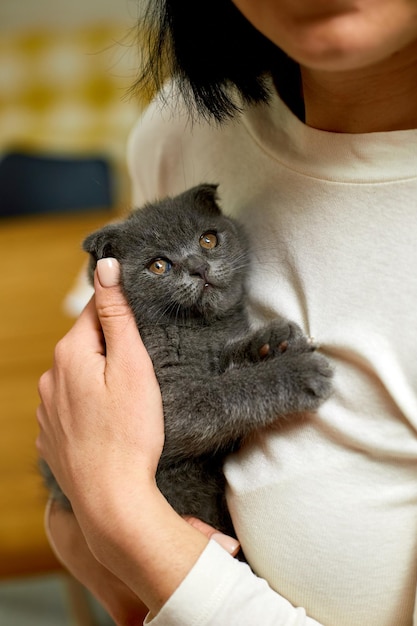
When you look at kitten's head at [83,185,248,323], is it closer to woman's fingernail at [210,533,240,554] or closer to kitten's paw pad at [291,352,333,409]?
kitten's paw pad at [291,352,333,409]

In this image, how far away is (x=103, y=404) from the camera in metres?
0.95

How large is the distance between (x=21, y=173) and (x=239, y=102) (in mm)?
2391

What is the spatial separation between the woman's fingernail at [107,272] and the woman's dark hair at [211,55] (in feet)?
0.86

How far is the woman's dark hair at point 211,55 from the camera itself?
93 centimetres

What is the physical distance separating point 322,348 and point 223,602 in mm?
346

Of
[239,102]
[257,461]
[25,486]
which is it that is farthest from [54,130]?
[257,461]

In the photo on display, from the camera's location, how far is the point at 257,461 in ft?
2.96

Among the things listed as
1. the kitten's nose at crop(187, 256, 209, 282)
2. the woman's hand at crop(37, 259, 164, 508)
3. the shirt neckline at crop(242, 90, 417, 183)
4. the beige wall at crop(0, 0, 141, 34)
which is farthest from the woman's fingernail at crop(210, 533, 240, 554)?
the beige wall at crop(0, 0, 141, 34)

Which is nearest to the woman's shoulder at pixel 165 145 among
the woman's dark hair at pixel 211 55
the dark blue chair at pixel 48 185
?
the woman's dark hair at pixel 211 55

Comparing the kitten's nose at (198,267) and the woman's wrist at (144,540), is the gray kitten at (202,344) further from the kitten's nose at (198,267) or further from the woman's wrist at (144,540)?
the woman's wrist at (144,540)

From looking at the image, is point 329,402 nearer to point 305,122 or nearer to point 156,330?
point 156,330

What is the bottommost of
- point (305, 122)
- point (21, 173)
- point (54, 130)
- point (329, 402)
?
point (329, 402)

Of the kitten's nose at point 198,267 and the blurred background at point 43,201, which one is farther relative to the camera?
the blurred background at point 43,201

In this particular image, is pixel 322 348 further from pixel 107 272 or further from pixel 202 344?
pixel 107 272
